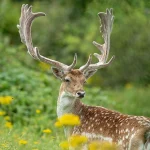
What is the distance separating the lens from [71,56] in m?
21.9

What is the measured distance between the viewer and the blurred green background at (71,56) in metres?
13.5

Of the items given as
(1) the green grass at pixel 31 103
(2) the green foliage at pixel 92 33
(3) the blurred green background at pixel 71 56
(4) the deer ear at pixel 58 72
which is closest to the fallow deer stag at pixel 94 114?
(4) the deer ear at pixel 58 72

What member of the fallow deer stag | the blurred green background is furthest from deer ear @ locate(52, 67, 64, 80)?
the blurred green background

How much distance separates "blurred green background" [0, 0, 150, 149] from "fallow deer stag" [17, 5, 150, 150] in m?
1.96

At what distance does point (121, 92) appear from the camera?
1922 cm

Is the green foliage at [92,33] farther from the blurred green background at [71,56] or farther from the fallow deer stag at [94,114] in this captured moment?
the fallow deer stag at [94,114]

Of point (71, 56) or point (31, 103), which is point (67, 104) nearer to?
point (31, 103)

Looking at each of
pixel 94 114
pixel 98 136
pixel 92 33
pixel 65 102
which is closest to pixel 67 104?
pixel 65 102

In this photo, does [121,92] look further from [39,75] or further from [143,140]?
[143,140]

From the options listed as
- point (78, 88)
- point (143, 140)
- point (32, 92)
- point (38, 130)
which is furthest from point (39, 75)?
point (143, 140)

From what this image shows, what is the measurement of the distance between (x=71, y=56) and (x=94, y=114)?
1244 cm

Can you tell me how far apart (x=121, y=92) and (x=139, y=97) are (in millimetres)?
1571

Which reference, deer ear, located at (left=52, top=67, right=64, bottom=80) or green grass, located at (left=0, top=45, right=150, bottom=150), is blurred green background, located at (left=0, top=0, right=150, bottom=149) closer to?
green grass, located at (left=0, top=45, right=150, bottom=150)

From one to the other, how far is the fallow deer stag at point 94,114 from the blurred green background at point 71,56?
1.96m
